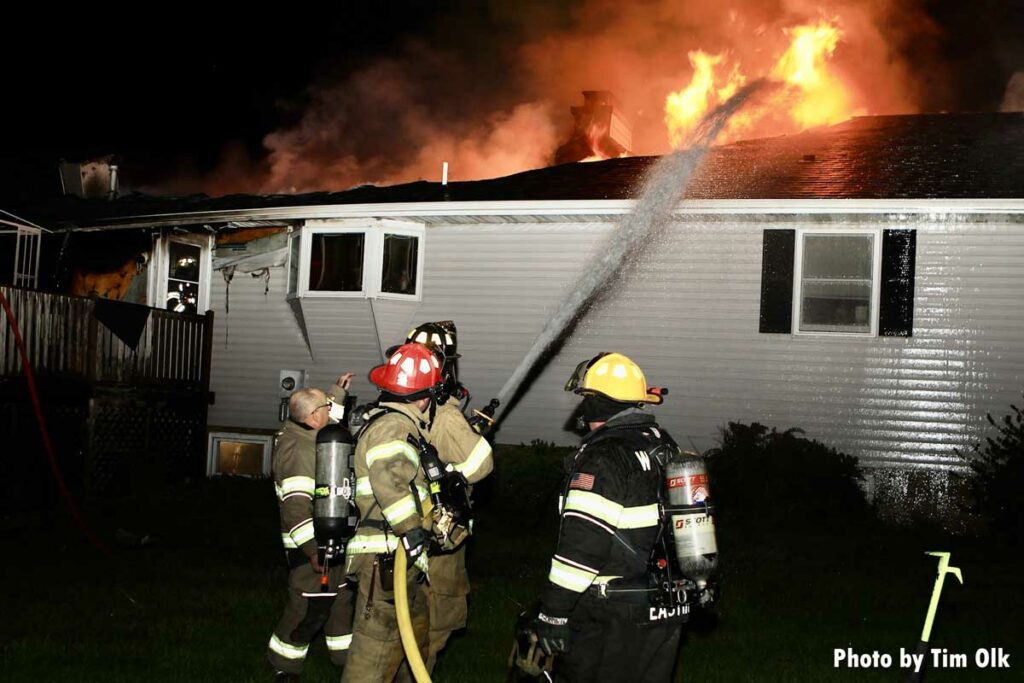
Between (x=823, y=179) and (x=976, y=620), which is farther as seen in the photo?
(x=823, y=179)

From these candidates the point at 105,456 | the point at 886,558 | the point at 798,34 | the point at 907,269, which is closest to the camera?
the point at 886,558

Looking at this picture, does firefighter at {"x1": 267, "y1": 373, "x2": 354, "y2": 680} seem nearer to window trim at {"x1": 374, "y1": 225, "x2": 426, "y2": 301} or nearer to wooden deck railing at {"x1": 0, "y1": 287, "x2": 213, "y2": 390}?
wooden deck railing at {"x1": 0, "y1": 287, "x2": 213, "y2": 390}

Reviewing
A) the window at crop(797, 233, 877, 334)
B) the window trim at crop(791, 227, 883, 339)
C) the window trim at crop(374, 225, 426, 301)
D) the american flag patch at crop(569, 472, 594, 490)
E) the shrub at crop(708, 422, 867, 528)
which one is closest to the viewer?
the american flag patch at crop(569, 472, 594, 490)

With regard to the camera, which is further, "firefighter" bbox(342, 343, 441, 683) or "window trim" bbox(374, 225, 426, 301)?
"window trim" bbox(374, 225, 426, 301)

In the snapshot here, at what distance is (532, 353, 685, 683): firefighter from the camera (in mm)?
4180

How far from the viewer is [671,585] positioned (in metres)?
4.36

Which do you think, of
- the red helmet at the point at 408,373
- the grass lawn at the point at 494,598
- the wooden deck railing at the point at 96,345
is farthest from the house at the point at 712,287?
the red helmet at the point at 408,373

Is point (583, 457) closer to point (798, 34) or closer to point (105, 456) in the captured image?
point (105, 456)

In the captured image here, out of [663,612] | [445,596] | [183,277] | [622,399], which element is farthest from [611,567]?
[183,277]

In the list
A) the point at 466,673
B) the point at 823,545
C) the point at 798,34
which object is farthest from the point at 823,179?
the point at 798,34

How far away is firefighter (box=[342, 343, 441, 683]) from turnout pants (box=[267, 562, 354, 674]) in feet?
3.38

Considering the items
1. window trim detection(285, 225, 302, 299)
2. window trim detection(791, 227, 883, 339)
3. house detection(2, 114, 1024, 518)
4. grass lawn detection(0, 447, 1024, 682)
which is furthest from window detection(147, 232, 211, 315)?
window trim detection(791, 227, 883, 339)

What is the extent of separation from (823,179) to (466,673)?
9277 mm

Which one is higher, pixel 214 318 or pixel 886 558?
pixel 214 318
